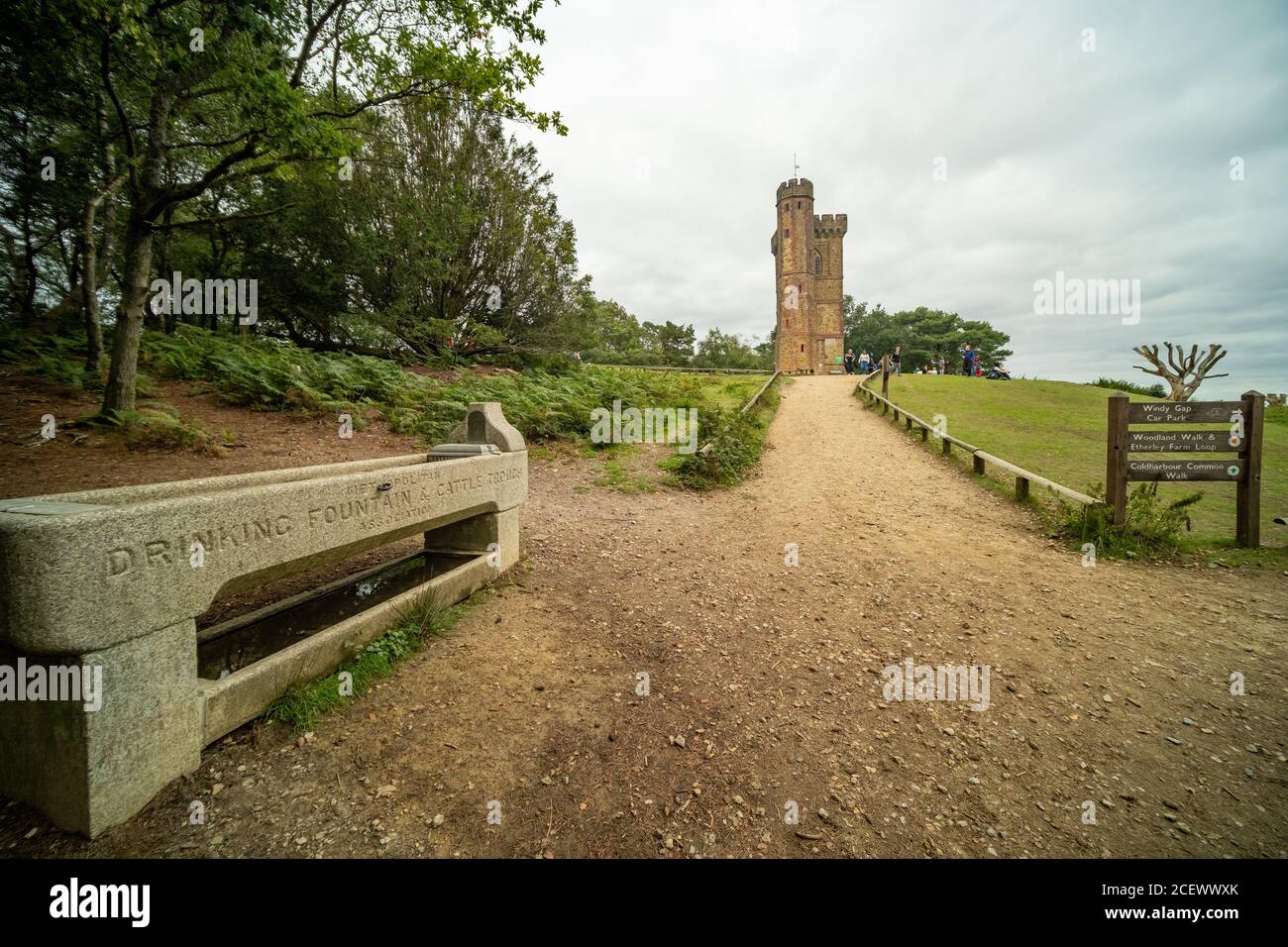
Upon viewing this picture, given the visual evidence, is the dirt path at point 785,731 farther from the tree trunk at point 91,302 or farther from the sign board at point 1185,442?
the tree trunk at point 91,302

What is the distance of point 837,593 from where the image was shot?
546 centimetres

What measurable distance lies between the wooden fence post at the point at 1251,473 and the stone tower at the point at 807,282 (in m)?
45.9

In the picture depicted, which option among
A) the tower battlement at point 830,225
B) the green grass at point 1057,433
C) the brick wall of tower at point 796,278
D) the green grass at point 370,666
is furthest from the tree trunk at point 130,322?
the tower battlement at point 830,225

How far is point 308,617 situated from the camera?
4.09m

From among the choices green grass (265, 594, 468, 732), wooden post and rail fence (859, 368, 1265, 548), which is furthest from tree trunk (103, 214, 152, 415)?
wooden post and rail fence (859, 368, 1265, 548)

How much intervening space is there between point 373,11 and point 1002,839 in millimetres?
14785

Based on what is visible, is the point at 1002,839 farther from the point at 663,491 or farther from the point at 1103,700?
the point at 663,491

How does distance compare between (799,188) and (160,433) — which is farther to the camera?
(799,188)

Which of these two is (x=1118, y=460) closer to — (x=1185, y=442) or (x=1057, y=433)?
(x=1185, y=442)

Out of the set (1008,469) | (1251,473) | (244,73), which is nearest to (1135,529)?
(1251,473)

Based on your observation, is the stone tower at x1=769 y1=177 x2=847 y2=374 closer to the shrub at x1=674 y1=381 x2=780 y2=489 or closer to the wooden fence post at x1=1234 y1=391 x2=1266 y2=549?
the shrub at x1=674 y1=381 x2=780 y2=489

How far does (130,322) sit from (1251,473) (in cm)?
1642

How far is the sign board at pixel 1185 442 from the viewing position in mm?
6605

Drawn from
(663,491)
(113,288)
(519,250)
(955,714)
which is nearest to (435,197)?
(519,250)
